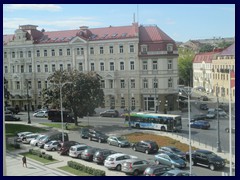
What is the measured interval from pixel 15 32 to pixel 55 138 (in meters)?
4.93

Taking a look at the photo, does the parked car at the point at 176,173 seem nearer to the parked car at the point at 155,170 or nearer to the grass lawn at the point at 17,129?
the parked car at the point at 155,170

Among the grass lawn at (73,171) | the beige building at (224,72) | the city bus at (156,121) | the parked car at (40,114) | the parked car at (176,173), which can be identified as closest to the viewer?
the parked car at (176,173)

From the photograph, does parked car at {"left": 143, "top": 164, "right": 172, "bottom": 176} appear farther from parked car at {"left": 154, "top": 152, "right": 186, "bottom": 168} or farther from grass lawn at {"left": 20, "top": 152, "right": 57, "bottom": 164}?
grass lawn at {"left": 20, "top": 152, "right": 57, "bottom": 164}

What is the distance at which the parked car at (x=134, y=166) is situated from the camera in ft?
41.9

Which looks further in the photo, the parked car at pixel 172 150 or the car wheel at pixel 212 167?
the parked car at pixel 172 150

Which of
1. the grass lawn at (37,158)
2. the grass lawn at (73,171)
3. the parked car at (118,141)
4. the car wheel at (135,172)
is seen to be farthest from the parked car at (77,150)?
the car wheel at (135,172)

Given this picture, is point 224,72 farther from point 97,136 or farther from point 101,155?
point 97,136

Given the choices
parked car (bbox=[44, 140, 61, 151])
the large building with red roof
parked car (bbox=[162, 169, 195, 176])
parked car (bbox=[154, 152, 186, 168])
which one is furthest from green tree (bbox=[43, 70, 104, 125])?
parked car (bbox=[162, 169, 195, 176])

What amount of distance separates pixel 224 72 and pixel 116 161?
17.4ft

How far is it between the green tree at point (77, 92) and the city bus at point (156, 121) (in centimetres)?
177

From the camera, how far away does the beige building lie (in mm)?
13605

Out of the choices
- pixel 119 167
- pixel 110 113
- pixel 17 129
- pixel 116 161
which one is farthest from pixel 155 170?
pixel 17 129

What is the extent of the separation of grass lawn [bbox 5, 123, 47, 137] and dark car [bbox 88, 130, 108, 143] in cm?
241

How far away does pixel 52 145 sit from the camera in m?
15.7
